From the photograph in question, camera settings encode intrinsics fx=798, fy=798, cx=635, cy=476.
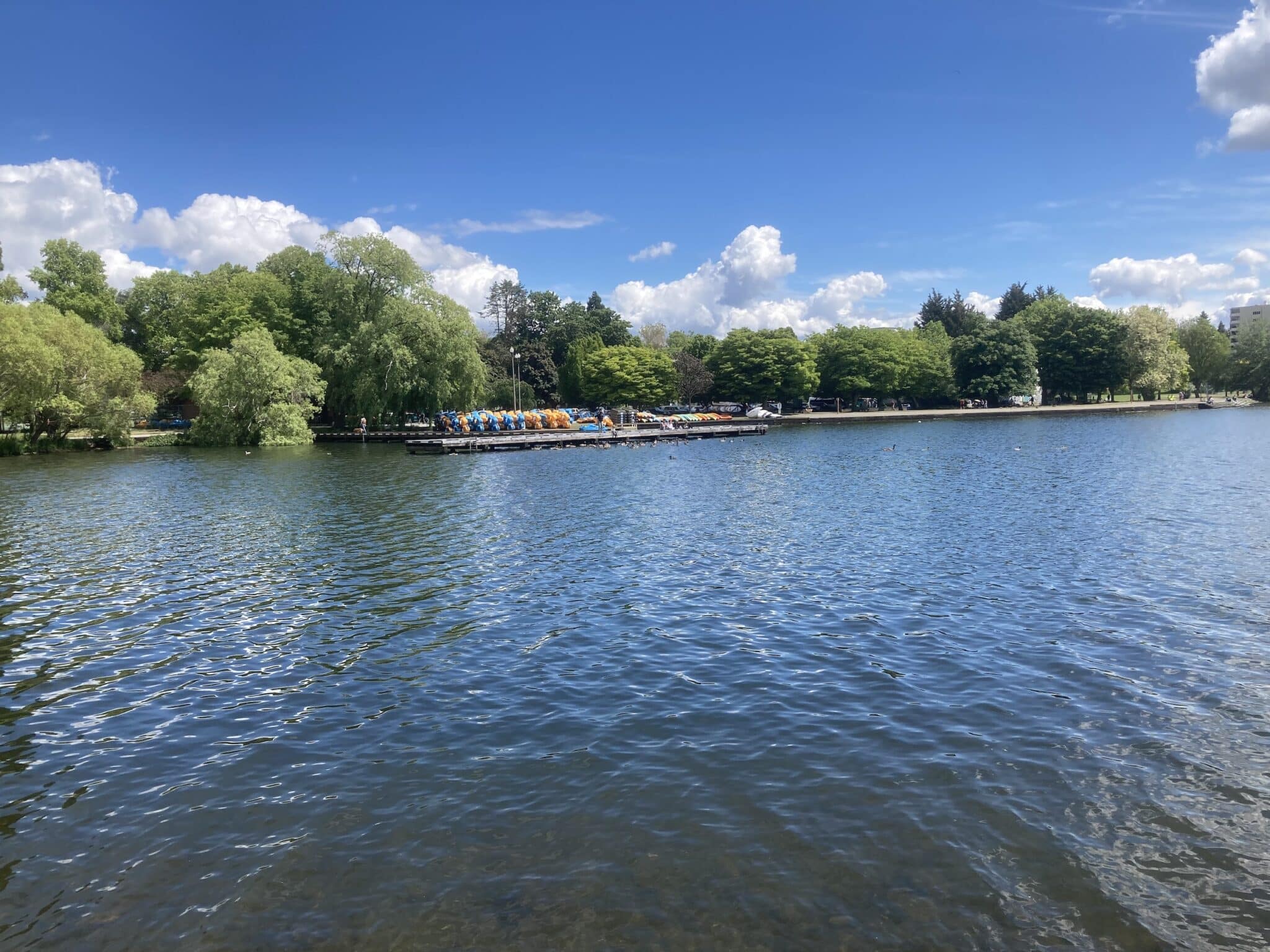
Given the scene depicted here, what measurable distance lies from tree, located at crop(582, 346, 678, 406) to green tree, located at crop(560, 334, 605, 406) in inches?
33.4

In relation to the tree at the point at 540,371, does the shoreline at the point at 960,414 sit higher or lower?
lower

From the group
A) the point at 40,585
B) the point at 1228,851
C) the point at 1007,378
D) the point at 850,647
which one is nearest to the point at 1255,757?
the point at 1228,851

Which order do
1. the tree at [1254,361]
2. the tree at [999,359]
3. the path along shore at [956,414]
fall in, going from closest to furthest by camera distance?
the path along shore at [956,414] → the tree at [999,359] → the tree at [1254,361]

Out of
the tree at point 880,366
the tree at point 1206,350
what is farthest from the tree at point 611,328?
the tree at point 1206,350

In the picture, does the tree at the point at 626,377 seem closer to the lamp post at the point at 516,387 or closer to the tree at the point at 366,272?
the lamp post at the point at 516,387

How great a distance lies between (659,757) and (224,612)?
11.4 metres

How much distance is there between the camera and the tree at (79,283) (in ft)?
295

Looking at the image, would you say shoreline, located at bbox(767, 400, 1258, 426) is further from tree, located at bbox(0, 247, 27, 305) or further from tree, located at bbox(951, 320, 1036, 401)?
tree, located at bbox(0, 247, 27, 305)

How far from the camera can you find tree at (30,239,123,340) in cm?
8988

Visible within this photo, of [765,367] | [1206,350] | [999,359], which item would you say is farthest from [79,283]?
[1206,350]

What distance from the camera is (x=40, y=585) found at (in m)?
19.1

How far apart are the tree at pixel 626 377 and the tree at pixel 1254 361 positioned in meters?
99.0

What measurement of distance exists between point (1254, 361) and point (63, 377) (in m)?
165

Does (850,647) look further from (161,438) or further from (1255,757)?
(161,438)
